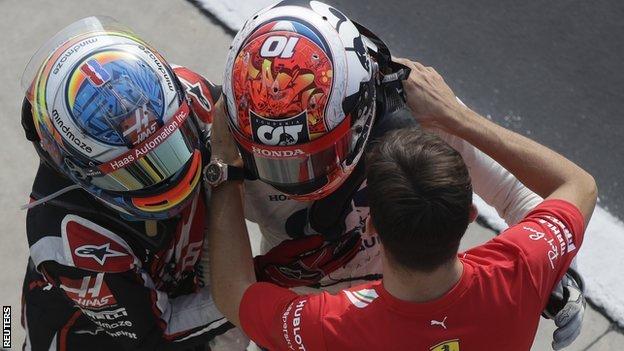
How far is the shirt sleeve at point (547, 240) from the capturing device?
7.21 ft

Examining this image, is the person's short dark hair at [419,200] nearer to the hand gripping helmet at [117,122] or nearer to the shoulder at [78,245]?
the hand gripping helmet at [117,122]

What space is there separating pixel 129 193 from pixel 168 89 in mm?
335

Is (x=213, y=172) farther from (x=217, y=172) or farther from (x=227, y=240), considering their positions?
(x=227, y=240)

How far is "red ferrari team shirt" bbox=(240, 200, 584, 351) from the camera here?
2.09m

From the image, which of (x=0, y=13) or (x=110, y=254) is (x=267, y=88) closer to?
(x=110, y=254)

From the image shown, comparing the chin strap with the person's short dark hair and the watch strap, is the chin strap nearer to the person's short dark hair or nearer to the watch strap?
the watch strap

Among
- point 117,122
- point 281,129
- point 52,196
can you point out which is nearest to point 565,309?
point 281,129

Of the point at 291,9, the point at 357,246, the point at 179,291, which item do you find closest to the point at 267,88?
the point at 291,9

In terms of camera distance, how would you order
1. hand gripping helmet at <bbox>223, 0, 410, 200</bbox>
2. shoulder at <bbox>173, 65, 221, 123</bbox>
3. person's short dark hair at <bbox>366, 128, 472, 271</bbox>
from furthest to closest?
shoulder at <bbox>173, 65, 221, 123</bbox>
hand gripping helmet at <bbox>223, 0, 410, 200</bbox>
person's short dark hair at <bbox>366, 128, 472, 271</bbox>

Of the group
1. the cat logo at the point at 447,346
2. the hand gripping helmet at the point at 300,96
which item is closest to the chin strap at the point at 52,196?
the hand gripping helmet at the point at 300,96

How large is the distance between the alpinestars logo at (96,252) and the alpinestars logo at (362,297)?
2.53 feet

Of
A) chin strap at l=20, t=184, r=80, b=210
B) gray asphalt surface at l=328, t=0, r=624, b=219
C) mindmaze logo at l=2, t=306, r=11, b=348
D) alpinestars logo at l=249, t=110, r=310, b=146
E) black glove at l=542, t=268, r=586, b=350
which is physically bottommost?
mindmaze logo at l=2, t=306, r=11, b=348

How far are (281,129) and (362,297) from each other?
520 millimetres

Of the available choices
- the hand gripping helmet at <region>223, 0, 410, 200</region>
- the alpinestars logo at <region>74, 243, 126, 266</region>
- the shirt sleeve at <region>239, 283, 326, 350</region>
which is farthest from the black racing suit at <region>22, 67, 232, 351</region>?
the hand gripping helmet at <region>223, 0, 410, 200</region>
